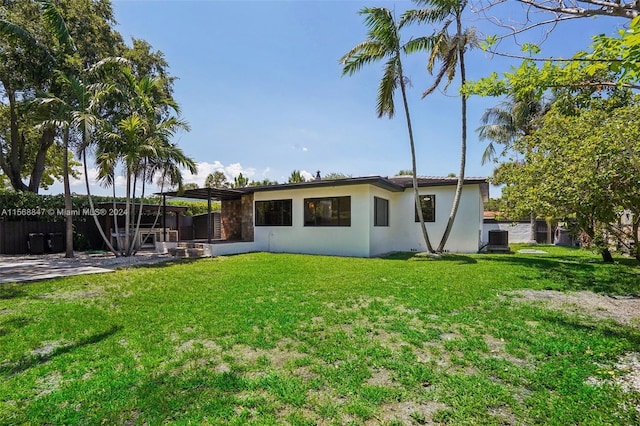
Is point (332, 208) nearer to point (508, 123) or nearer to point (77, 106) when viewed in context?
point (77, 106)

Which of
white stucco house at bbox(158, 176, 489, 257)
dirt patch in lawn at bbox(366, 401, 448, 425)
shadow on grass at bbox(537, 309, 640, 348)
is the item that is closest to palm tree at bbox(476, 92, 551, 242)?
white stucco house at bbox(158, 176, 489, 257)

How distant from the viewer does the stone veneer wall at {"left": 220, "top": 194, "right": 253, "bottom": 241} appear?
1474 cm

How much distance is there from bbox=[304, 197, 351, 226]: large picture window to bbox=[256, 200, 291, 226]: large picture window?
953mm

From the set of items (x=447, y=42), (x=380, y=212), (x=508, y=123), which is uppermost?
(x=508, y=123)

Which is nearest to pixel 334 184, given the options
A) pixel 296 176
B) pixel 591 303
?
pixel 591 303

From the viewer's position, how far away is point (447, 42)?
10.0 metres

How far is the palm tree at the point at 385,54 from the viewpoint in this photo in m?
10.1

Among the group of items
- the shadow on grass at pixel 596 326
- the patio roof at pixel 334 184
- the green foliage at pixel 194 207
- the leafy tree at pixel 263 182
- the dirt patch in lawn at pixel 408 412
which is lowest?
the dirt patch in lawn at pixel 408 412

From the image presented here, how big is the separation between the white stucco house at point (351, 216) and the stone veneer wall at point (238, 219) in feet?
0.32

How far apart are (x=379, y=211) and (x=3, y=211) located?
1525cm

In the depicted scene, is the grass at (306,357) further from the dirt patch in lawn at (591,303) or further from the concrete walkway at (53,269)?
the concrete walkway at (53,269)

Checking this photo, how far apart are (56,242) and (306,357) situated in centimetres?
1549

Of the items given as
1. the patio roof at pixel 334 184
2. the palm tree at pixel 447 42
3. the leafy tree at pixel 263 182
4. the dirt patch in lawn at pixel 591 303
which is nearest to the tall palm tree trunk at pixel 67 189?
the patio roof at pixel 334 184

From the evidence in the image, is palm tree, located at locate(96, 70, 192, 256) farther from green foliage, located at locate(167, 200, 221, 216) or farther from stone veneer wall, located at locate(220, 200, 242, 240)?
green foliage, located at locate(167, 200, 221, 216)
